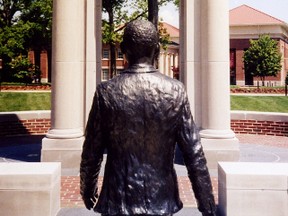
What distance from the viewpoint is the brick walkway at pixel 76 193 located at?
6809mm

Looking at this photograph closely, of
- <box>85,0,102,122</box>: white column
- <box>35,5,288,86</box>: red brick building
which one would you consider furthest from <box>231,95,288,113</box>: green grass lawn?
<box>35,5,288,86</box>: red brick building

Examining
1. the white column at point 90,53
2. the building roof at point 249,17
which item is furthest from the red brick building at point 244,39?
the white column at point 90,53

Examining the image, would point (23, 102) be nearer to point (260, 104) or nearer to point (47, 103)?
point (47, 103)

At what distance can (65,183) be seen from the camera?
8180 millimetres

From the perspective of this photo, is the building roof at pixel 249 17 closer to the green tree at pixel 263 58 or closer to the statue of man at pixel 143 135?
the green tree at pixel 263 58

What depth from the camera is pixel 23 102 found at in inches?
814

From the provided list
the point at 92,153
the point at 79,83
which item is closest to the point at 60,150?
the point at 79,83

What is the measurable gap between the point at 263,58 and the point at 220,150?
43387 mm

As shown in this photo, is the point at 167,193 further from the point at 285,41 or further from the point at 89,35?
the point at 285,41

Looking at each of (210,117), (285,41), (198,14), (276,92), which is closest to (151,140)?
(210,117)

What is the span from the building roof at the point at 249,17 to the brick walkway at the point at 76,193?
5958cm

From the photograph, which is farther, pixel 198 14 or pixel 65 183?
pixel 198 14

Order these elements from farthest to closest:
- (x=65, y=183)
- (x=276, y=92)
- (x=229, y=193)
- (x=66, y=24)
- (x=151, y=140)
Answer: (x=276, y=92)
(x=66, y=24)
(x=65, y=183)
(x=229, y=193)
(x=151, y=140)

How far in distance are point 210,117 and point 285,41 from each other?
64913 millimetres
